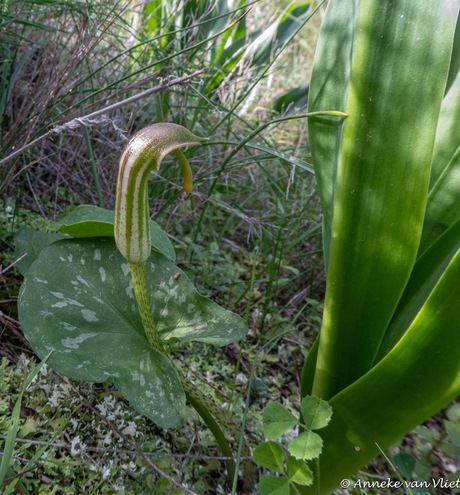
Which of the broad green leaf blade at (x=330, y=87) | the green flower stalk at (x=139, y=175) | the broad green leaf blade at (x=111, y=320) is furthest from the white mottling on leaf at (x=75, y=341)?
the broad green leaf blade at (x=330, y=87)

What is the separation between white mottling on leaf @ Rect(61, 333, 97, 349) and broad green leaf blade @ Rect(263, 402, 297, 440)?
0.22 m

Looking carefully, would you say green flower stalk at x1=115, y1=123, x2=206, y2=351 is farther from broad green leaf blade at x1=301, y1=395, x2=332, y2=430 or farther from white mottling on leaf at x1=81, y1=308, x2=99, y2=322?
broad green leaf blade at x1=301, y1=395, x2=332, y2=430

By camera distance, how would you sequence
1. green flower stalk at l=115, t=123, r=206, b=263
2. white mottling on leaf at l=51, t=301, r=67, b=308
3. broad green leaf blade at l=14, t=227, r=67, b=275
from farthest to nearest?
broad green leaf blade at l=14, t=227, r=67, b=275 → white mottling on leaf at l=51, t=301, r=67, b=308 → green flower stalk at l=115, t=123, r=206, b=263

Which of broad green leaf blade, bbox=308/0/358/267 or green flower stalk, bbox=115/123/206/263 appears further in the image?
broad green leaf blade, bbox=308/0/358/267

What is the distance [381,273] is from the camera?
0.58 metres

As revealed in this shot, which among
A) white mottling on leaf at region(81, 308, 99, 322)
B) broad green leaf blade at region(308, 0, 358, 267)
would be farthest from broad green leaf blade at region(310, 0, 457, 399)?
white mottling on leaf at region(81, 308, 99, 322)

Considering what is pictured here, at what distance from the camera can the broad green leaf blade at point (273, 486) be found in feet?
1.67

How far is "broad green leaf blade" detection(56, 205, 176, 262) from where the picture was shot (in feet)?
1.94

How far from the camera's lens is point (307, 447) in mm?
504

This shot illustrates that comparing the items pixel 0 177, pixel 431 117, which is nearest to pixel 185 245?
pixel 0 177

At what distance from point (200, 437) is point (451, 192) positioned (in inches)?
19.0

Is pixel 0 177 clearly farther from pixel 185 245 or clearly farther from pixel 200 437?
pixel 200 437

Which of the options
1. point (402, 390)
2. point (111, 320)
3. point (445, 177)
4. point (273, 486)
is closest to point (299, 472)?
point (273, 486)

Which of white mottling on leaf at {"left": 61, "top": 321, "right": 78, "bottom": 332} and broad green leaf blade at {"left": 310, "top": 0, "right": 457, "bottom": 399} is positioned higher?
broad green leaf blade at {"left": 310, "top": 0, "right": 457, "bottom": 399}
